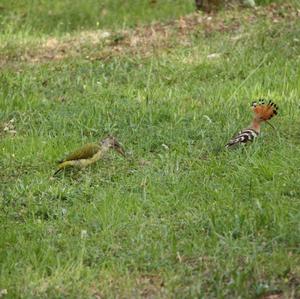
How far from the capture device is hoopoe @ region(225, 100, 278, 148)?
7699 mm

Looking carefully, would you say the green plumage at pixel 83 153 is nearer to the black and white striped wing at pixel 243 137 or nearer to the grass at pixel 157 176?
the grass at pixel 157 176

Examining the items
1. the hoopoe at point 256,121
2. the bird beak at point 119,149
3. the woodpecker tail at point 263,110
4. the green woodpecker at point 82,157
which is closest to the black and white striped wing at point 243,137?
the hoopoe at point 256,121

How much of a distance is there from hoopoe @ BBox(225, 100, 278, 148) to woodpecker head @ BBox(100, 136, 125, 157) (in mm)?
869

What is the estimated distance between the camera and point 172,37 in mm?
11656

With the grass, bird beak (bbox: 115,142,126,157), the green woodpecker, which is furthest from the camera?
bird beak (bbox: 115,142,126,157)

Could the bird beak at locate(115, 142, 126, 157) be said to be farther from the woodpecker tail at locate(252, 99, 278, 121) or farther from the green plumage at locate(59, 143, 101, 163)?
the woodpecker tail at locate(252, 99, 278, 121)

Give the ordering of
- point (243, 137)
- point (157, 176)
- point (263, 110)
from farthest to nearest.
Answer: point (263, 110) → point (243, 137) → point (157, 176)

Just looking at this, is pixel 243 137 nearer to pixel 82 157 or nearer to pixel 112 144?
pixel 112 144

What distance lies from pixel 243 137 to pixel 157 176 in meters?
0.89

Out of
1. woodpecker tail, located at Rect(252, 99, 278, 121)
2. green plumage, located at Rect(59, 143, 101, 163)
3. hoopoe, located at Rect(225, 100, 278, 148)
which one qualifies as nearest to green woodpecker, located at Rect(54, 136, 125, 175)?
green plumage, located at Rect(59, 143, 101, 163)

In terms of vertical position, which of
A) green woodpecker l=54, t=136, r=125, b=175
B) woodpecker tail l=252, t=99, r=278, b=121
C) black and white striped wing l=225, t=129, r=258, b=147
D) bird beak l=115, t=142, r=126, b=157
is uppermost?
woodpecker tail l=252, t=99, r=278, b=121

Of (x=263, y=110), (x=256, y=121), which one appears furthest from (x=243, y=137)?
(x=263, y=110)

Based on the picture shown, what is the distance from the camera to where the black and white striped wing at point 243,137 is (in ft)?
25.2

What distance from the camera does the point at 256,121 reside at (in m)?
7.87
